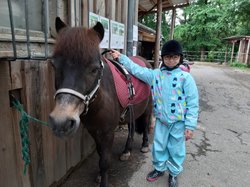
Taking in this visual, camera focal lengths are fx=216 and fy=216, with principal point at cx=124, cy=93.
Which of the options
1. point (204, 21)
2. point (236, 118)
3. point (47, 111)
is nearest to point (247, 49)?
point (204, 21)

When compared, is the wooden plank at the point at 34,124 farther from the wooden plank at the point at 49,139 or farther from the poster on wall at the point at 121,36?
the poster on wall at the point at 121,36

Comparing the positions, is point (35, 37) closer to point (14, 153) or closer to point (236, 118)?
point (14, 153)

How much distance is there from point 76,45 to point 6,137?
0.91m

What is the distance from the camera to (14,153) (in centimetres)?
174

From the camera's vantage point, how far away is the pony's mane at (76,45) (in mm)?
1409

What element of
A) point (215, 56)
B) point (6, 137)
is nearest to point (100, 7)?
point (6, 137)

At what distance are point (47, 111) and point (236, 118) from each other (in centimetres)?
455

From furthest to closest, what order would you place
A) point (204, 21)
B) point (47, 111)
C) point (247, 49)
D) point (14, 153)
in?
point (204, 21) → point (247, 49) → point (47, 111) → point (14, 153)

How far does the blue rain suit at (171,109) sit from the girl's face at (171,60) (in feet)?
0.23

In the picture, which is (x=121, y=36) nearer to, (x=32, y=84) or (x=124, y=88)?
(x=124, y=88)

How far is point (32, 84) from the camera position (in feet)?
6.21

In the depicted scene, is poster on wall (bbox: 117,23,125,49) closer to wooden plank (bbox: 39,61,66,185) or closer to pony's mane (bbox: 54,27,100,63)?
wooden plank (bbox: 39,61,66,185)

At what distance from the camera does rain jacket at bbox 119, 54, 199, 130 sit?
220 cm

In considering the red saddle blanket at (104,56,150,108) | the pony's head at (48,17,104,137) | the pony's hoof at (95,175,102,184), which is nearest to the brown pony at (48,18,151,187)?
the pony's head at (48,17,104,137)
